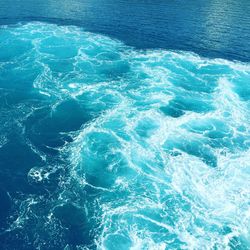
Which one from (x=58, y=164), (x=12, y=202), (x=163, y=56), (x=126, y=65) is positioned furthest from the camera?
(x=163, y=56)

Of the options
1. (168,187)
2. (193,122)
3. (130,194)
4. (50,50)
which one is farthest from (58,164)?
(50,50)

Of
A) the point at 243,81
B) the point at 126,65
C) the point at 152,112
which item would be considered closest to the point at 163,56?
the point at 126,65

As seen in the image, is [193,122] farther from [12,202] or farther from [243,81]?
[12,202]

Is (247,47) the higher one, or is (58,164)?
(247,47)

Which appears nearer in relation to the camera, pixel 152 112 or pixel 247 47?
pixel 152 112

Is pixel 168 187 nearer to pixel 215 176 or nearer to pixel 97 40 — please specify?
pixel 215 176

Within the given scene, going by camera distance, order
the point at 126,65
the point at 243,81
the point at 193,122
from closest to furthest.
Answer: the point at 193,122
the point at 243,81
the point at 126,65
